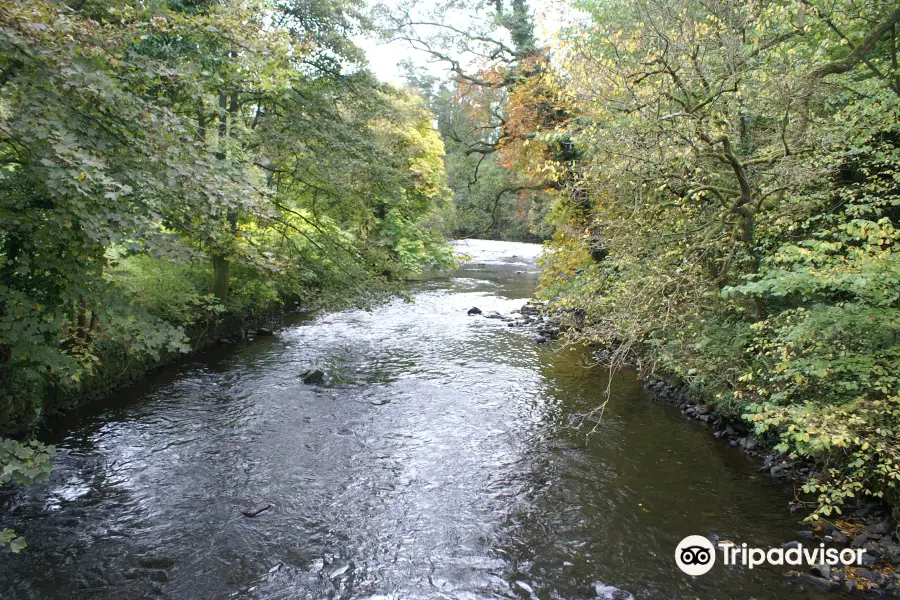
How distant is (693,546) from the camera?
5711 millimetres

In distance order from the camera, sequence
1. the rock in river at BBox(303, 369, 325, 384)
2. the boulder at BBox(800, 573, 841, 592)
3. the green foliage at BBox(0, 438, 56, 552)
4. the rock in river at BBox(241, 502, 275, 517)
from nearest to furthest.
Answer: the green foliage at BBox(0, 438, 56, 552) < the boulder at BBox(800, 573, 841, 592) < the rock in river at BBox(241, 502, 275, 517) < the rock in river at BBox(303, 369, 325, 384)

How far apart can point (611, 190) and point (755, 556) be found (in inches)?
212

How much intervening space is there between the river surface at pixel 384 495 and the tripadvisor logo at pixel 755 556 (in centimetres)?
13

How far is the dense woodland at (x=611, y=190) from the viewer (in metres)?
4.95

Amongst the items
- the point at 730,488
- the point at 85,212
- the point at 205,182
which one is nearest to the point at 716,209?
the point at 730,488

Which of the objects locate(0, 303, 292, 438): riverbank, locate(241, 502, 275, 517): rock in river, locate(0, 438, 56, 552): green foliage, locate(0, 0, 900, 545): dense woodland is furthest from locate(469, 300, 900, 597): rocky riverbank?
locate(0, 303, 292, 438): riverbank

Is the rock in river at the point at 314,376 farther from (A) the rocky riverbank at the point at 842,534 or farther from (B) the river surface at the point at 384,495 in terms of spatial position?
(A) the rocky riverbank at the point at 842,534

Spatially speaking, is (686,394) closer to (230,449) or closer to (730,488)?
(730,488)

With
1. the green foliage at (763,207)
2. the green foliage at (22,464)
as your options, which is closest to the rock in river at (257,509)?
the green foliage at (22,464)

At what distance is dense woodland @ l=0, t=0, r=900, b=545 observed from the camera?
4.95 metres

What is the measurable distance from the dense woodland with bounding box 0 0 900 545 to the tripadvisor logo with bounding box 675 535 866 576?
1.58 feet

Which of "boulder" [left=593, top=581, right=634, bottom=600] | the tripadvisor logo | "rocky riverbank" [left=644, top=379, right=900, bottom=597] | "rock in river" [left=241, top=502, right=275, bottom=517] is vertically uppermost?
"rocky riverbank" [left=644, top=379, right=900, bottom=597]

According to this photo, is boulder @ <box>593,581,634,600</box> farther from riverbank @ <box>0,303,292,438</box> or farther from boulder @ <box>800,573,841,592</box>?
riverbank @ <box>0,303,292,438</box>

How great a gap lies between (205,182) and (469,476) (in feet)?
17.1
